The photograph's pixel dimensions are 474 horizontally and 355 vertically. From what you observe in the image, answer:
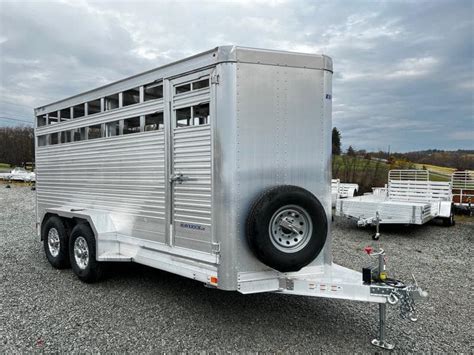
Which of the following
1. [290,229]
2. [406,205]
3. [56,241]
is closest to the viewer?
[290,229]

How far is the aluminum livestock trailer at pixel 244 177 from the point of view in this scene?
3496 millimetres

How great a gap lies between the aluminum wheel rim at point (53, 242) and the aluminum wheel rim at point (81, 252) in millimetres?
790

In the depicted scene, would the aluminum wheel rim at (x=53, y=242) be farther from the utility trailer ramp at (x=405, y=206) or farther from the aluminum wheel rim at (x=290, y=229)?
the utility trailer ramp at (x=405, y=206)

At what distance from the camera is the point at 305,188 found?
3789 millimetres

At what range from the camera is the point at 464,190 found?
1256 cm

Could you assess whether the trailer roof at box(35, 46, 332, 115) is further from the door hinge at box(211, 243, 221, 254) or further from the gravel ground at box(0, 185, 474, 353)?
the gravel ground at box(0, 185, 474, 353)

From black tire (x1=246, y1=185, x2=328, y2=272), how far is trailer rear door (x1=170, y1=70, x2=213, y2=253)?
1.83ft

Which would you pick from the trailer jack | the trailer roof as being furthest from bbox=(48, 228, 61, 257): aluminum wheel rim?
the trailer jack

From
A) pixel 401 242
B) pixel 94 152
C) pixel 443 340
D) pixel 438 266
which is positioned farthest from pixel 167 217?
pixel 401 242

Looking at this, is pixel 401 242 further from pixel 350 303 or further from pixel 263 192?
pixel 263 192

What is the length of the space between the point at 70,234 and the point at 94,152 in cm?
133

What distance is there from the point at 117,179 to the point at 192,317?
2.20 m

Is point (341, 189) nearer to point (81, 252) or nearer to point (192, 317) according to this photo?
point (81, 252)

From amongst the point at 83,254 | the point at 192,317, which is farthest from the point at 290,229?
the point at 83,254
